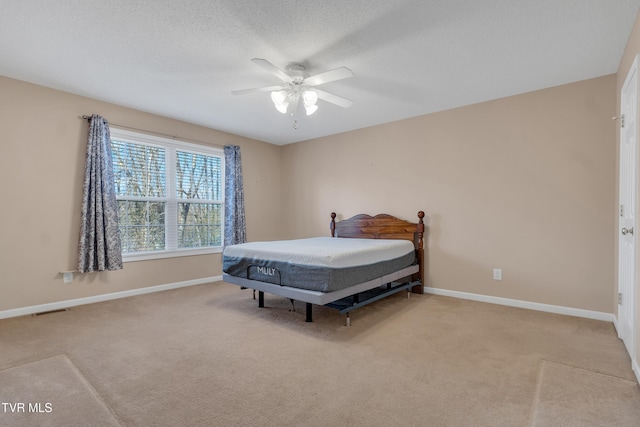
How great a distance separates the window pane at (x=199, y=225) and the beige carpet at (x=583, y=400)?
4341 millimetres

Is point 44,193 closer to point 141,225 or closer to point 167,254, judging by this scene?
point 141,225

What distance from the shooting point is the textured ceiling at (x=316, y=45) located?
2031 millimetres

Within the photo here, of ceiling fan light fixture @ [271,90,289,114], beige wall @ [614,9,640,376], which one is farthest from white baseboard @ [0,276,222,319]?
beige wall @ [614,9,640,376]

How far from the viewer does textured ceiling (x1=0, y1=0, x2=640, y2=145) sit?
2.03 metres

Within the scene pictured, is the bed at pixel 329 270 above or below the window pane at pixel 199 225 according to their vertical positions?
below

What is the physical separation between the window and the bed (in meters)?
1.42

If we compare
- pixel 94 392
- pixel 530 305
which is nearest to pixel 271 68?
pixel 94 392

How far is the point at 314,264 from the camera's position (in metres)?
2.70

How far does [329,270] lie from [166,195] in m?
2.95

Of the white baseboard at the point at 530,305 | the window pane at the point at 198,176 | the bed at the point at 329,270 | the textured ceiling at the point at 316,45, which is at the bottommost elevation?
the white baseboard at the point at 530,305

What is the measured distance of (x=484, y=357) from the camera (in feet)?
7.22

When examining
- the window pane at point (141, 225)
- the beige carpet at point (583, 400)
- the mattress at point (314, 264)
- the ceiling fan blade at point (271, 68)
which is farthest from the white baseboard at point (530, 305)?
the window pane at point (141, 225)

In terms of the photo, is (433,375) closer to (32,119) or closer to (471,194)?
(471,194)

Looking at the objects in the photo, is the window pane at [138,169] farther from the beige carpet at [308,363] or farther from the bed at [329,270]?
the bed at [329,270]
